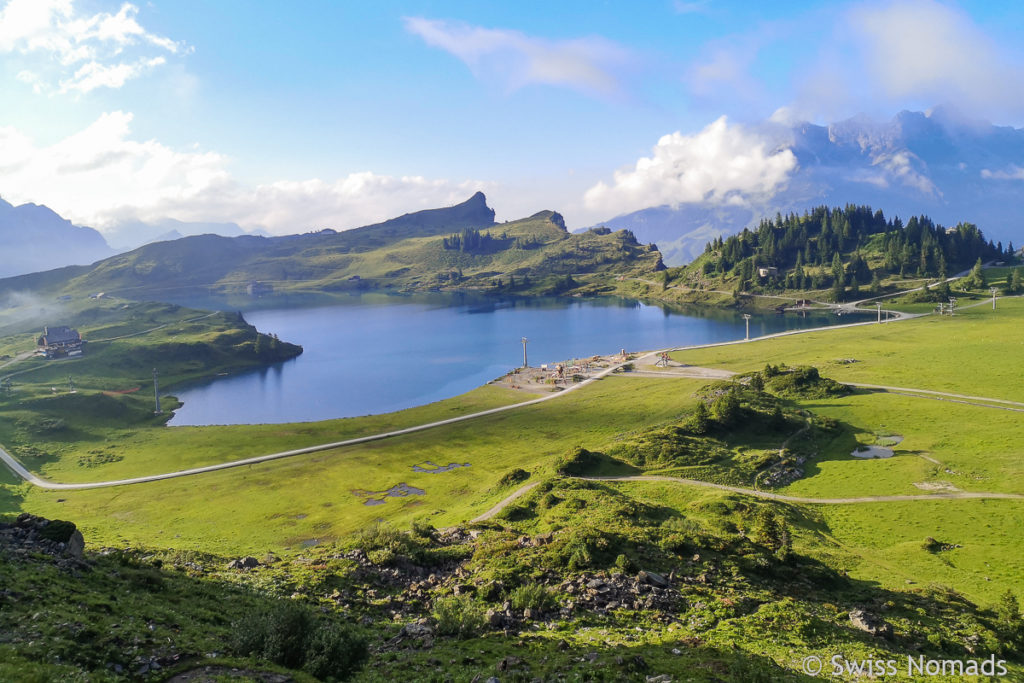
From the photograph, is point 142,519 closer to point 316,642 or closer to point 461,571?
point 461,571

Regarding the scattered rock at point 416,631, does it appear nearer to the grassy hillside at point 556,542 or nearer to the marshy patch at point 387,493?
the grassy hillside at point 556,542

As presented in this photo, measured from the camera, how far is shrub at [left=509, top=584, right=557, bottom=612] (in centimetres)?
2916

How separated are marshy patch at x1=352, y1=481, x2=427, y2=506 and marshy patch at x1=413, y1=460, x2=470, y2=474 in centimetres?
587

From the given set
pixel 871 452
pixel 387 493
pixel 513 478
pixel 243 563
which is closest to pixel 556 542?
pixel 243 563

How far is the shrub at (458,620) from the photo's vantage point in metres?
25.7

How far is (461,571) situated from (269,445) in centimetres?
6598

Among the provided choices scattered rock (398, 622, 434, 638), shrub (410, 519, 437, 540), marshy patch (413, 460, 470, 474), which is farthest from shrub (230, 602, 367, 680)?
marshy patch (413, 460, 470, 474)

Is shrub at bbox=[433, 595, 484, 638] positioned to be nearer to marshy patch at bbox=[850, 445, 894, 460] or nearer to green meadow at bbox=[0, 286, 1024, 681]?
green meadow at bbox=[0, 286, 1024, 681]

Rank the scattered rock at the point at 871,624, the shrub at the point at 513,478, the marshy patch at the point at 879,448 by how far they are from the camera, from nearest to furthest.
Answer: the scattered rock at the point at 871,624
the shrub at the point at 513,478
the marshy patch at the point at 879,448

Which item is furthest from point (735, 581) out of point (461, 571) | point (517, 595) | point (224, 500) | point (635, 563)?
point (224, 500)

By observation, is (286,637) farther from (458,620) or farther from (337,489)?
(337,489)

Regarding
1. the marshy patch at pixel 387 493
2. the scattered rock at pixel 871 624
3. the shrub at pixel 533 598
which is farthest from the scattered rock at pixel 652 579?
the marshy patch at pixel 387 493

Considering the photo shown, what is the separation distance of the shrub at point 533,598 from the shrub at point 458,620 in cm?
225

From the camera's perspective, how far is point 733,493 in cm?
5256
